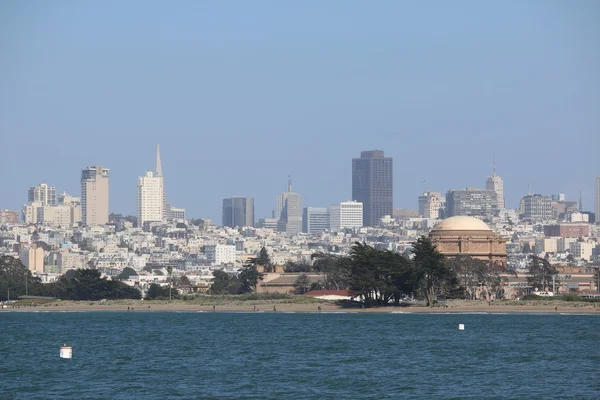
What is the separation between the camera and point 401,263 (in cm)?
9394

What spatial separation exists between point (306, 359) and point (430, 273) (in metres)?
40.6

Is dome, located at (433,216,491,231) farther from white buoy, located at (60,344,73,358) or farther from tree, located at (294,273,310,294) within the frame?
white buoy, located at (60,344,73,358)

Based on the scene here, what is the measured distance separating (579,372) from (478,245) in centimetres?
8593

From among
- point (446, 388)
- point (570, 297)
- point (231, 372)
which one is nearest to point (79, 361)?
point (231, 372)

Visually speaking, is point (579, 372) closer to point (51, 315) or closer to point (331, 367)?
point (331, 367)

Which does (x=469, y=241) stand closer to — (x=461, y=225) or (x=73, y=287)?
(x=461, y=225)

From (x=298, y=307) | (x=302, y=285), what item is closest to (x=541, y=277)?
(x=302, y=285)

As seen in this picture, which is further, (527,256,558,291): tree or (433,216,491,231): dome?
(433,216,491,231): dome

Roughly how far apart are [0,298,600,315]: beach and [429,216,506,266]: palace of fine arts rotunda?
28.1 metres

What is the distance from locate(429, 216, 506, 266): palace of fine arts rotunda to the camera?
429 feet

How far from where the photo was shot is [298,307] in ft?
331

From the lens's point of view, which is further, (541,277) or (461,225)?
(461,225)

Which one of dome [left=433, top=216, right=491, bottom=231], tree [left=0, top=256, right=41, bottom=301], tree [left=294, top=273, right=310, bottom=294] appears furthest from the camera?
dome [left=433, top=216, right=491, bottom=231]

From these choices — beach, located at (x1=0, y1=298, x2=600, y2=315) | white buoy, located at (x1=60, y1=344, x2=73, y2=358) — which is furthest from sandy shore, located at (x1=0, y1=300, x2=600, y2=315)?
white buoy, located at (x1=60, y1=344, x2=73, y2=358)
